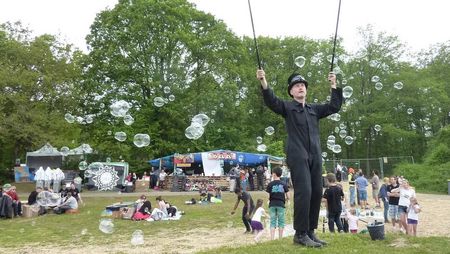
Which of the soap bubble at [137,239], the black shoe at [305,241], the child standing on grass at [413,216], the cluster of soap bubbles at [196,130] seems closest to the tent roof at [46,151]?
the cluster of soap bubbles at [196,130]

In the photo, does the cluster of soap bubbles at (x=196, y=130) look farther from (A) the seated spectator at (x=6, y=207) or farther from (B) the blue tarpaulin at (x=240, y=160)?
(B) the blue tarpaulin at (x=240, y=160)

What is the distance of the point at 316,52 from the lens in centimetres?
5328

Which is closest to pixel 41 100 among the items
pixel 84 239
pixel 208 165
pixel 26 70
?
pixel 26 70

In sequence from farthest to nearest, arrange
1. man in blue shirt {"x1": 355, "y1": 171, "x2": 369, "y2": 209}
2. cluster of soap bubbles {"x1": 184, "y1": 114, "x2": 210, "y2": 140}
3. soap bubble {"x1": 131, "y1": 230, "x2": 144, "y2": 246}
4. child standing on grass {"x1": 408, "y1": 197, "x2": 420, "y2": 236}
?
man in blue shirt {"x1": 355, "y1": 171, "x2": 369, "y2": 209} < cluster of soap bubbles {"x1": 184, "y1": 114, "x2": 210, "y2": 140} < soap bubble {"x1": 131, "y1": 230, "x2": 144, "y2": 246} < child standing on grass {"x1": 408, "y1": 197, "x2": 420, "y2": 236}

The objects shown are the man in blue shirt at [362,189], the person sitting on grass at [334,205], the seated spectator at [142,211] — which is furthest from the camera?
the man in blue shirt at [362,189]

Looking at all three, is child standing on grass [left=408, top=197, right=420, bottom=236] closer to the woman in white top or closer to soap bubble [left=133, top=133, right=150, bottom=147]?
the woman in white top

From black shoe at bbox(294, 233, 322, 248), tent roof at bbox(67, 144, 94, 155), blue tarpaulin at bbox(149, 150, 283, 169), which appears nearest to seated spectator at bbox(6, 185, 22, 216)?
blue tarpaulin at bbox(149, 150, 283, 169)

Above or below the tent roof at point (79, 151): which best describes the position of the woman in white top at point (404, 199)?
below

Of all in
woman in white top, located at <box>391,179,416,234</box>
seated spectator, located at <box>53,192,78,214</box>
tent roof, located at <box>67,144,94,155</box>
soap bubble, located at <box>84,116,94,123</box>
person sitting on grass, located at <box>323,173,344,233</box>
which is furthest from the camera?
tent roof, located at <box>67,144,94,155</box>

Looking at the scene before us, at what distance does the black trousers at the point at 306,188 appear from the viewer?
5879mm

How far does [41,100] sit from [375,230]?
3514 cm

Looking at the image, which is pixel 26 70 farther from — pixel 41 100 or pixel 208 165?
pixel 208 165

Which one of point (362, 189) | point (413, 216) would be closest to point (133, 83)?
point (362, 189)

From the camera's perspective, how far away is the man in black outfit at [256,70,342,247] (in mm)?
5906
